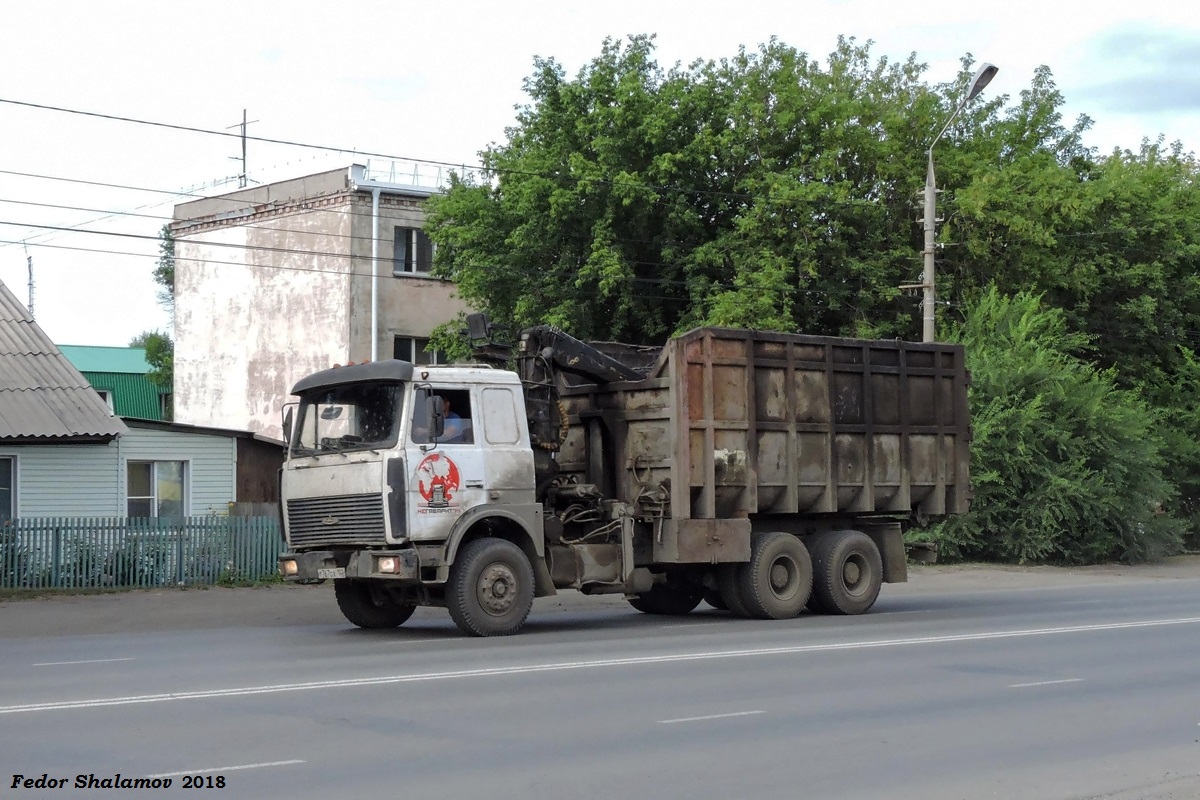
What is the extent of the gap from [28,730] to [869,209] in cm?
2636

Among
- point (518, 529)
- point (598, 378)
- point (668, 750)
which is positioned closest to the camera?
point (668, 750)

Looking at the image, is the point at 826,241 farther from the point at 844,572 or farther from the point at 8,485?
the point at 8,485

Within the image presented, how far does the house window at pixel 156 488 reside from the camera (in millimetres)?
26156

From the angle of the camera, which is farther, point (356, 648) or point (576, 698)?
point (356, 648)

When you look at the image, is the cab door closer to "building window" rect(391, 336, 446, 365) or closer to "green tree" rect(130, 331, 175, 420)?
"building window" rect(391, 336, 446, 365)

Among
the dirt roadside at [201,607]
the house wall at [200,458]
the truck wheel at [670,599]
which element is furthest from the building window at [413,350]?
the truck wheel at [670,599]

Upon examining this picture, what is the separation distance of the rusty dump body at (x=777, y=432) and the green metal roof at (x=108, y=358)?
5857cm

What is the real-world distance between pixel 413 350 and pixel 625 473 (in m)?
23.0

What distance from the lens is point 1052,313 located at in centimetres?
3156

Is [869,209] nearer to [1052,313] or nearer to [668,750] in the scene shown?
[1052,313]

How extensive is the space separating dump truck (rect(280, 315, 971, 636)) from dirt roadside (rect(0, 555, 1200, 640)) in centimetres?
253

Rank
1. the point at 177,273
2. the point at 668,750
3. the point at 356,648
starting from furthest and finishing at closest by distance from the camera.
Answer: the point at 177,273, the point at 356,648, the point at 668,750

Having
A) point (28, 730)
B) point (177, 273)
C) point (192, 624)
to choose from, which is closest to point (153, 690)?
point (28, 730)

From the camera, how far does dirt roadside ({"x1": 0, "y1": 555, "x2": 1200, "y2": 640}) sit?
723 inches
